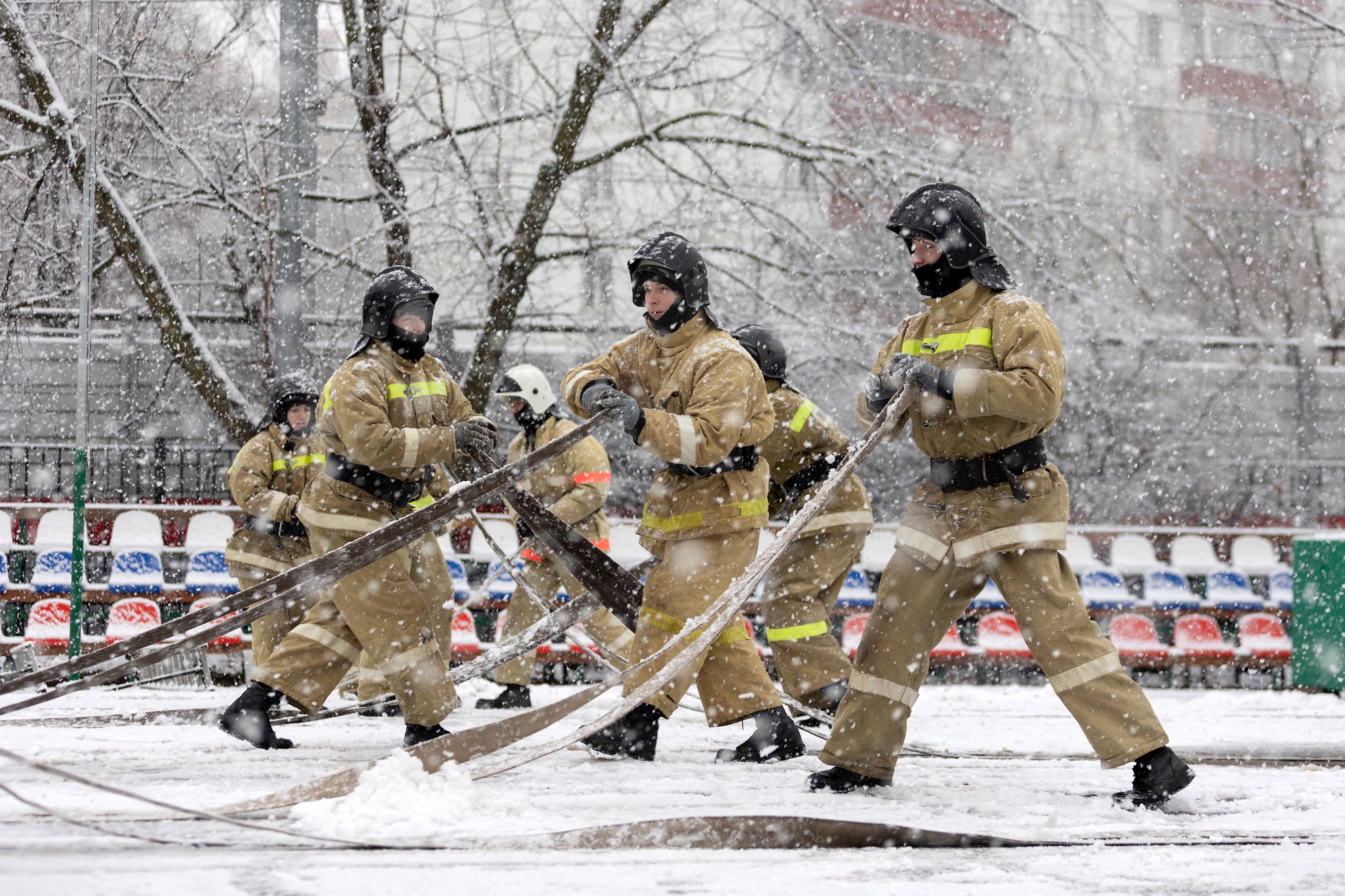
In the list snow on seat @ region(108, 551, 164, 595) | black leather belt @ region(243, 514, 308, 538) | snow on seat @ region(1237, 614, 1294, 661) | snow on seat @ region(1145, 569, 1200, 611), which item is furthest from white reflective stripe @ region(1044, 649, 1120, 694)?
snow on seat @ region(108, 551, 164, 595)

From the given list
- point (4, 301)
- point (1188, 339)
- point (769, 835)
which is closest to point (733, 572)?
point (769, 835)

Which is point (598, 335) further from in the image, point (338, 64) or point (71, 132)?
point (71, 132)

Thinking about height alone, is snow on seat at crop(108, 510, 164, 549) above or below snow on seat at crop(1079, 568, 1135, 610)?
above

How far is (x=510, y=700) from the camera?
689 centimetres

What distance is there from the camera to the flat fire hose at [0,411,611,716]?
10.7 feet

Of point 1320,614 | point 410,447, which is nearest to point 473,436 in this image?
point 410,447

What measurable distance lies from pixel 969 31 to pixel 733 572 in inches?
430

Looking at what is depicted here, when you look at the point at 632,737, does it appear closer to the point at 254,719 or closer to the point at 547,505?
the point at 254,719

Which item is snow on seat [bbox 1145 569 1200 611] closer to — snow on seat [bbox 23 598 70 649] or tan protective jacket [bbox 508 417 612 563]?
tan protective jacket [bbox 508 417 612 563]

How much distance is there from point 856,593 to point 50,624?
5.50 m

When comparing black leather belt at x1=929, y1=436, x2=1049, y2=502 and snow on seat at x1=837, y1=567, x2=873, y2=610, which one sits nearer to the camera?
black leather belt at x1=929, y1=436, x2=1049, y2=502

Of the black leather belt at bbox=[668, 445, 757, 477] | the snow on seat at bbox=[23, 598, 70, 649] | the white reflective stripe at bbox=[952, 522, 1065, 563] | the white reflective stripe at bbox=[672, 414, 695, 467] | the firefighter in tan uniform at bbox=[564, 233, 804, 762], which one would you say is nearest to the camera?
the white reflective stripe at bbox=[952, 522, 1065, 563]

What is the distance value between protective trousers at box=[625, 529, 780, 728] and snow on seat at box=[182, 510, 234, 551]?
591cm

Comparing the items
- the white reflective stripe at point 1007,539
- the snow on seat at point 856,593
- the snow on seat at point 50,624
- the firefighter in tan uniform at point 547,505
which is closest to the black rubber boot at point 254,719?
the firefighter in tan uniform at point 547,505
